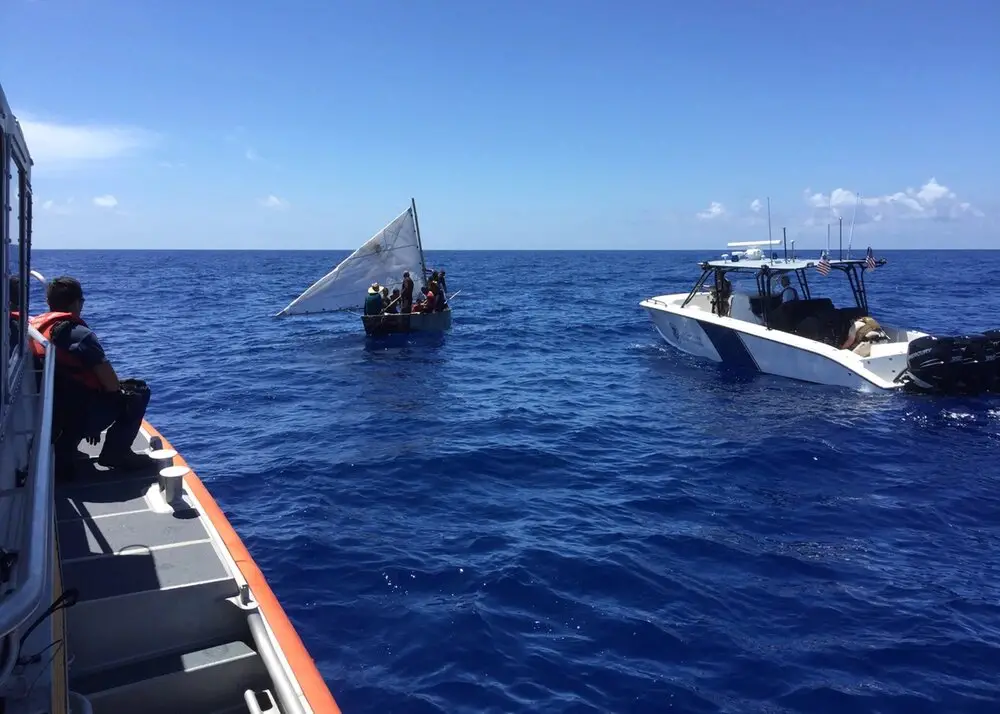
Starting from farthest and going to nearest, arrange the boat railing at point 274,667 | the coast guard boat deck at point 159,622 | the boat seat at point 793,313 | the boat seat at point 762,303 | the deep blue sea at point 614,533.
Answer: the boat seat at point 762,303
the boat seat at point 793,313
the deep blue sea at point 614,533
the coast guard boat deck at point 159,622
the boat railing at point 274,667

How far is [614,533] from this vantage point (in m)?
8.12

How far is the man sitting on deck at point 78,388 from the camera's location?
17.9 ft

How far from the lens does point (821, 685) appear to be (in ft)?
17.9

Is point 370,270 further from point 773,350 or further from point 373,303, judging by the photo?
point 773,350

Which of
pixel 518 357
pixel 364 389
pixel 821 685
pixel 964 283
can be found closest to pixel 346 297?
pixel 518 357

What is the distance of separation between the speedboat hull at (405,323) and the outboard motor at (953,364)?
14763 mm

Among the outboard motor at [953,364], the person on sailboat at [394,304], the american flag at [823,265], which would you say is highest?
the american flag at [823,265]

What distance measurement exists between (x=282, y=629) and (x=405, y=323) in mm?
19716

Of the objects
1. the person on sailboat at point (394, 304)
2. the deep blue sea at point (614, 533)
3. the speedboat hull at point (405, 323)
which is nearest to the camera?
the deep blue sea at point (614, 533)

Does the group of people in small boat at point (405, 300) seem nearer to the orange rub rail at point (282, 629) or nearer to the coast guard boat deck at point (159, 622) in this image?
the orange rub rail at point (282, 629)

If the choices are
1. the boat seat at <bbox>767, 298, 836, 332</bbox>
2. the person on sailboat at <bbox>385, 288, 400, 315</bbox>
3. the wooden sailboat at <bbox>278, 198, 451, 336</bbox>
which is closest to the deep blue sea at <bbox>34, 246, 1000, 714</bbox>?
the boat seat at <bbox>767, 298, 836, 332</bbox>

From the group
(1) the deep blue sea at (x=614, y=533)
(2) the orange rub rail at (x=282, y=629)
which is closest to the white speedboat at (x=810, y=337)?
(1) the deep blue sea at (x=614, y=533)

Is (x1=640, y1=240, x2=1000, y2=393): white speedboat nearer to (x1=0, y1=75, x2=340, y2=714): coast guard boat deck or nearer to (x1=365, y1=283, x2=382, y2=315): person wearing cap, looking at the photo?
(x1=365, y1=283, x2=382, y2=315): person wearing cap

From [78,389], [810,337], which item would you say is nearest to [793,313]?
[810,337]
